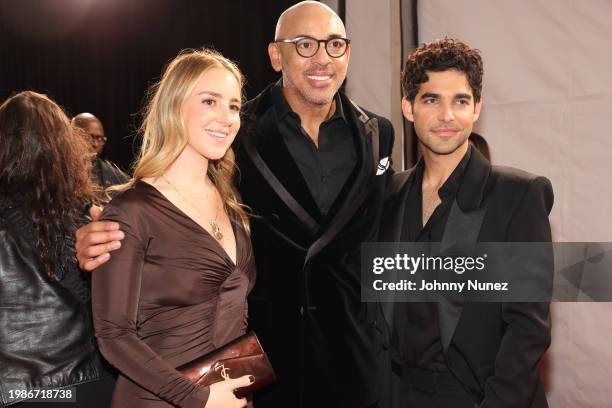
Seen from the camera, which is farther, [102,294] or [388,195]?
[388,195]

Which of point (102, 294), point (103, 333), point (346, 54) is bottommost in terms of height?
point (103, 333)

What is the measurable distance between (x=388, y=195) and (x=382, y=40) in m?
3.19

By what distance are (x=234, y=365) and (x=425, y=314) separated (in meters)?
0.65

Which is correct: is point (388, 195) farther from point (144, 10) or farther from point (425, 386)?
point (144, 10)

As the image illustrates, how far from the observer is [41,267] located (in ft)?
8.09

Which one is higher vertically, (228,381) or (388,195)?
(388,195)

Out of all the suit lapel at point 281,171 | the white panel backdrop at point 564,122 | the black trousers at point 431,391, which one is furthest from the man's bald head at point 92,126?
the black trousers at point 431,391

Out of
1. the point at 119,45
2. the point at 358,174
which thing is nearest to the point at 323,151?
the point at 358,174

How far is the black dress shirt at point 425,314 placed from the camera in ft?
6.67

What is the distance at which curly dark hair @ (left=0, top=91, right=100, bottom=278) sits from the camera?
247cm

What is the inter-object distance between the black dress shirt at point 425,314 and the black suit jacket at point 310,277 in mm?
465

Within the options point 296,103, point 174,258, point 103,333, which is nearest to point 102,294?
point 103,333

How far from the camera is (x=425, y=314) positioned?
2.07 meters

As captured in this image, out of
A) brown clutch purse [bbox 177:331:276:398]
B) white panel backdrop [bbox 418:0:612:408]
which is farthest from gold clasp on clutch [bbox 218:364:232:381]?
white panel backdrop [bbox 418:0:612:408]
